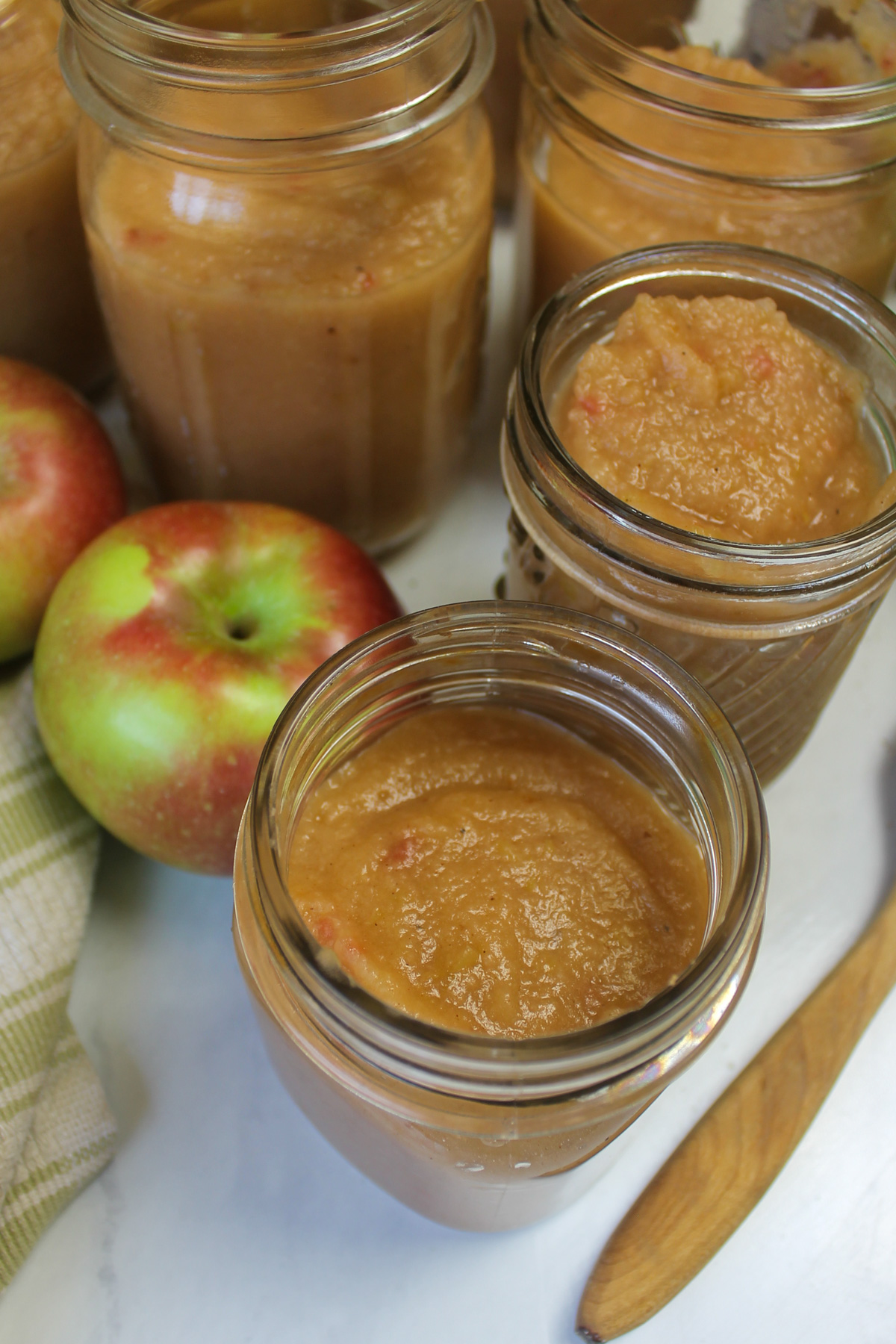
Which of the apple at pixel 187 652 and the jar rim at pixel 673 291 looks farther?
the apple at pixel 187 652

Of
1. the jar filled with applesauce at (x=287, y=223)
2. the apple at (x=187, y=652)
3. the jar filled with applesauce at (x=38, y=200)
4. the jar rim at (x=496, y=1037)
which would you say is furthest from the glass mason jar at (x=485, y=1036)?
the jar filled with applesauce at (x=38, y=200)

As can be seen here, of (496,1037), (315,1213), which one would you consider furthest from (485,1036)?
(315,1213)

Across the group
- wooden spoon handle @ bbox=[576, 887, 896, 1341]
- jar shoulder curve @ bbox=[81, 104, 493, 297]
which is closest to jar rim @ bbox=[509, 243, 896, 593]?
jar shoulder curve @ bbox=[81, 104, 493, 297]

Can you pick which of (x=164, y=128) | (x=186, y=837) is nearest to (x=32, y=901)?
(x=186, y=837)

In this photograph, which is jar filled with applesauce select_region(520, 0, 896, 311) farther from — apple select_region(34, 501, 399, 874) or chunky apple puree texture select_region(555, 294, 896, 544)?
apple select_region(34, 501, 399, 874)

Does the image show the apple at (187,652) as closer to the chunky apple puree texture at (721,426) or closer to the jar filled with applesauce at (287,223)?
the jar filled with applesauce at (287,223)

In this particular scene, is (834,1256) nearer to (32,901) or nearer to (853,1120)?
(853,1120)

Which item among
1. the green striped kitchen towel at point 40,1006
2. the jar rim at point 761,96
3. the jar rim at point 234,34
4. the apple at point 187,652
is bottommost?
the green striped kitchen towel at point 40,1006
